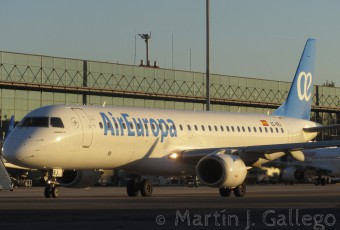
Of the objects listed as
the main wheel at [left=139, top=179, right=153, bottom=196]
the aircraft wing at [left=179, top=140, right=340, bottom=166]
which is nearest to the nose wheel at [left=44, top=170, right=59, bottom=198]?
the main wheel at [left=139, top=179, right=153, bottom=196]

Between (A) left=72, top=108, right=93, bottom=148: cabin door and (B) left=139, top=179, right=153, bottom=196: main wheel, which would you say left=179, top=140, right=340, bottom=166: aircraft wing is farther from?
(A) left=72, top=108, right=93, bottom=148: cabin door

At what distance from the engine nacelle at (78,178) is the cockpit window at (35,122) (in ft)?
11.8

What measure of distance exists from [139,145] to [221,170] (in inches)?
140

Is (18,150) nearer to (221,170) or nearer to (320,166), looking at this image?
(221,170)

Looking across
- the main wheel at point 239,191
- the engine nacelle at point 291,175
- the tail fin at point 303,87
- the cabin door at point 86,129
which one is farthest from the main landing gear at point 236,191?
the engine nacelle at point 291,175

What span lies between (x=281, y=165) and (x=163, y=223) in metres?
39.9

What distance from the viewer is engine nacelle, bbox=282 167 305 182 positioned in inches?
2724

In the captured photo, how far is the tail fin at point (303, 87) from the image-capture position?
51656 mm

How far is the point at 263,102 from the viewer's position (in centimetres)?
9544

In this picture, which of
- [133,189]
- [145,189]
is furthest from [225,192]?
[133,189]

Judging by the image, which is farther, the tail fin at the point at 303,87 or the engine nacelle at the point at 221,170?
the tail fin at the point at 303,87

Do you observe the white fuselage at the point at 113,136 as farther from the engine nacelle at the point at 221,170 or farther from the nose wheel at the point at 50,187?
the engine nacelle at the point at 221,170

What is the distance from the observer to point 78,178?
125 ft

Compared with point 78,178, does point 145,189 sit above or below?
below
